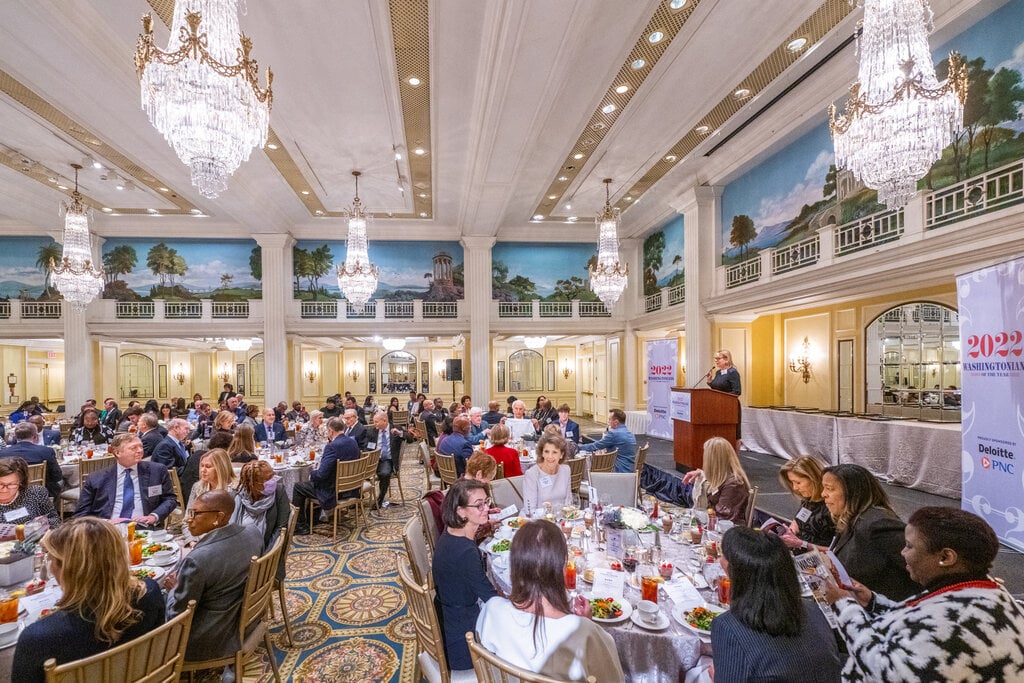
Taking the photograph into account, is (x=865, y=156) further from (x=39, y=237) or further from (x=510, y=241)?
(x=39, y=237)

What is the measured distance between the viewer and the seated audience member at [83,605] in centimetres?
173

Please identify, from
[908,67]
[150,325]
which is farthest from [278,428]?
[908,67]

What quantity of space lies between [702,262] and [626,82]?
5211 millimetres

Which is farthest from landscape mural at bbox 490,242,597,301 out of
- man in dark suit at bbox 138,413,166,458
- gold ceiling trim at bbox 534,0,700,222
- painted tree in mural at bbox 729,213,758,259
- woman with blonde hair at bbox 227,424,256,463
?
woman with blonde hair at bbox 227,424,256,463

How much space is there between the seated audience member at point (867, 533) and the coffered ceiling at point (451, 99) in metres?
4.84

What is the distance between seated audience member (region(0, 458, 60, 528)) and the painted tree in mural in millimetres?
10743

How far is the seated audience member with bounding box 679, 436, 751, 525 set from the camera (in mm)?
3639

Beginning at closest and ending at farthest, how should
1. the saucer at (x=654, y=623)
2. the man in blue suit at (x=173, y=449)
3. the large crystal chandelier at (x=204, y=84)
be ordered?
1. the saucer at (x=654, y=623)
2. the large crystal chandelier at (x=204, y=84)
3. the man in blue suit at (x=173, y=449)

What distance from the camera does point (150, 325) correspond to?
13078 millimetres

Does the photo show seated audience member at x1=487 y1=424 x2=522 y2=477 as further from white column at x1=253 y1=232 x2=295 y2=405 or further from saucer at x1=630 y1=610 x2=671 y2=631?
white column at x1=253 y1=232 x2=295 y2=405

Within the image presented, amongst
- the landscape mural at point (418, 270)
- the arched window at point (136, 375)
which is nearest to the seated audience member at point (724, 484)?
the landscape mural at point (418, 270)

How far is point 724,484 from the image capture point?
12.2 ft

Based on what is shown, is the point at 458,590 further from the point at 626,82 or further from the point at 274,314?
the point at 274,314

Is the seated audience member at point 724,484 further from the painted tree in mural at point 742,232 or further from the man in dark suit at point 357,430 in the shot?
the painted tree in mural at point 742,232
